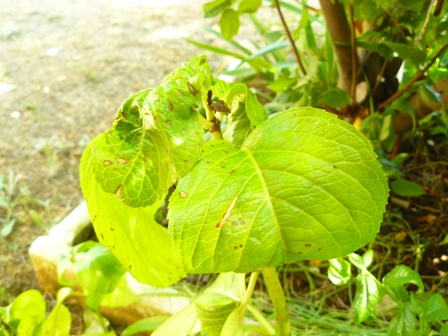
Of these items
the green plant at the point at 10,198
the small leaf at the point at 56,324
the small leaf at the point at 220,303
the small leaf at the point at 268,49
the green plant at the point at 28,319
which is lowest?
the green plant at the point at 10,198

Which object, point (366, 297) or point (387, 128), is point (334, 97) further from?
point (366, 297)

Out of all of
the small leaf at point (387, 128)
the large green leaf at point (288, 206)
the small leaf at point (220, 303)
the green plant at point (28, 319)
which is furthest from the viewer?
the small leaf at point (387, 128)

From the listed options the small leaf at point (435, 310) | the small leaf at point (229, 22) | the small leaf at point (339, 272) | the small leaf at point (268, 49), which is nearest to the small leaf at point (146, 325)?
the small leaf at point (339, 272)

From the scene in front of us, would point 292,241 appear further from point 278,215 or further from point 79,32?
point 79,32

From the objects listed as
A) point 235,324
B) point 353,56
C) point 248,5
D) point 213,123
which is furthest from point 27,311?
point 353,56

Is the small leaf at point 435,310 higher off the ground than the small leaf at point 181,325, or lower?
higher

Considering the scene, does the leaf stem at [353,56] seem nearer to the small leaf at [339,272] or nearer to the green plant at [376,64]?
the green plant at [376,64]

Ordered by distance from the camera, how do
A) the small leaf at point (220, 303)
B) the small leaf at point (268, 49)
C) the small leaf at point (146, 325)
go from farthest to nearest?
the small leaf at point (268, 49), the small leaf at point (146, 325), the small leaf at point (220, 303)

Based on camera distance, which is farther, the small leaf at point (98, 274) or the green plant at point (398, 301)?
the small leaf at point (98, 274)
